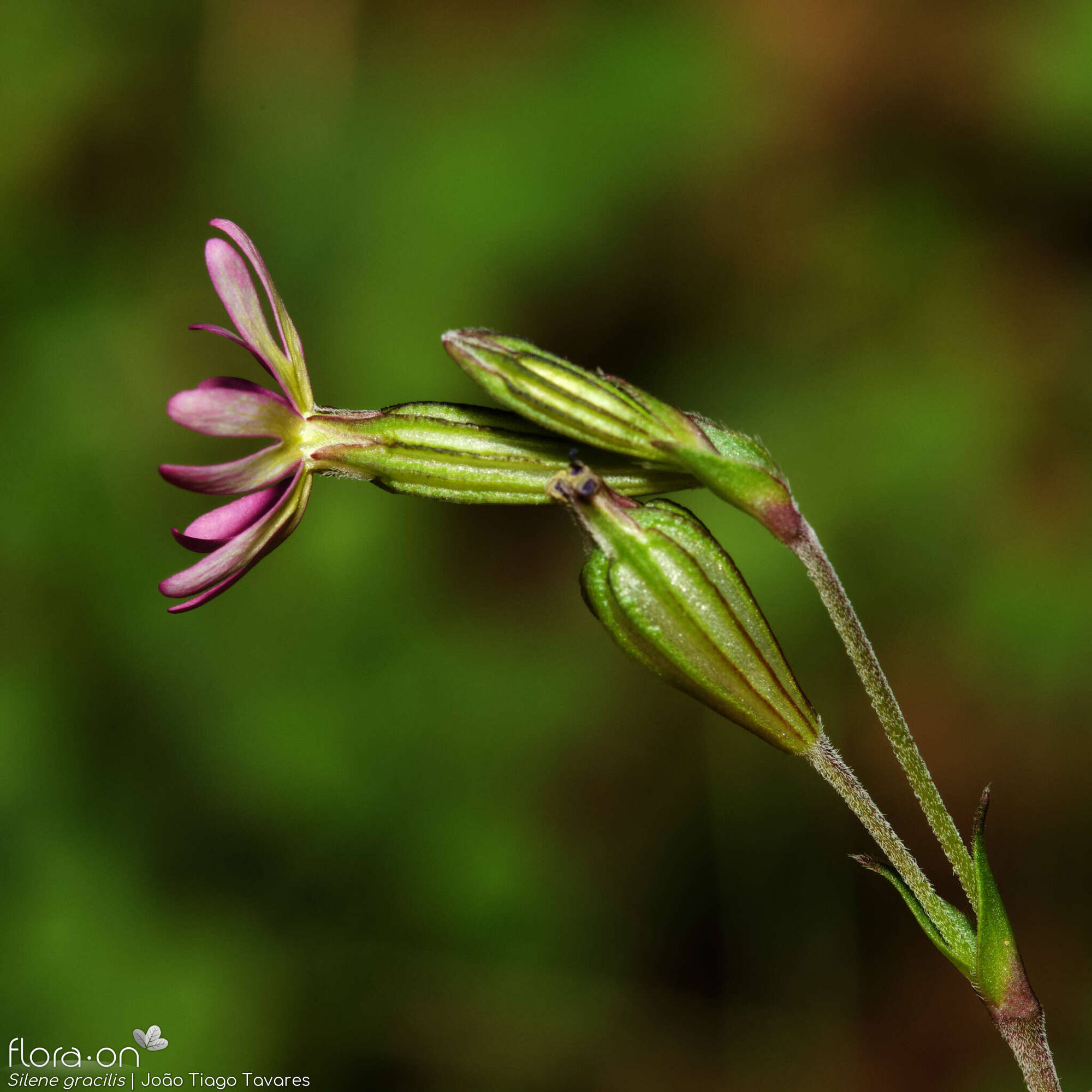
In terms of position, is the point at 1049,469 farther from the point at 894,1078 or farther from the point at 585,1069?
the point at 585,1069

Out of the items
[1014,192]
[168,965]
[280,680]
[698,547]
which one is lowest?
[168,965]

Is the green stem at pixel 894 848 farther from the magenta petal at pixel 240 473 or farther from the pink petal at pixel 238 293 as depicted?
the pink petal at pixel 238 293

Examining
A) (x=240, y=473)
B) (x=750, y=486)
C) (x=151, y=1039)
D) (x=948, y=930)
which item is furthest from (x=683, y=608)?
(x=151, y=1039)

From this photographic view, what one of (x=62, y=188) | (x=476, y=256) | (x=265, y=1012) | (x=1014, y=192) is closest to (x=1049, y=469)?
(x=1014, y=192)

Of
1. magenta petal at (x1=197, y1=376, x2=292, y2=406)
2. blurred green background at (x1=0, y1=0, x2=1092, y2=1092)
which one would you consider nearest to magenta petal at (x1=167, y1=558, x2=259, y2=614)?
magenta petal at (x1=197, y1=376, x2=292, y2=406)

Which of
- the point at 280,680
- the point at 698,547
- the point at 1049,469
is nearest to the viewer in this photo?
the point at 698,547

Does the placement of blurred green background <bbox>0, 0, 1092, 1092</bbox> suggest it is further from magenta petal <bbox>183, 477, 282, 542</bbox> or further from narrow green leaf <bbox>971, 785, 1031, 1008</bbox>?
narrow green leaf <bbox>971, 785, 1031, 1008</bbox>
